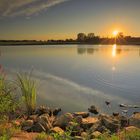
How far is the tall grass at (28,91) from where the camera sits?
9.08 meters

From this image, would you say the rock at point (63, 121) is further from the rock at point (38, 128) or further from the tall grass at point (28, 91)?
the tall grass at point (28, 91)

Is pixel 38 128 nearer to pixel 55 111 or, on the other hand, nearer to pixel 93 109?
pixel 55 111

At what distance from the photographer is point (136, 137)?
5559 millimetres

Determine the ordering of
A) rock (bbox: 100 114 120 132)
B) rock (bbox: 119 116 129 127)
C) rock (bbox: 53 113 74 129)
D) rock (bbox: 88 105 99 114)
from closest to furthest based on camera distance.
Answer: rock (bbox: 100 114 120 132)
rock (bbox: 53 113 74 129)
rock (bbox: 119 116 129 127)
rock (bbox: 88 105 99 114)

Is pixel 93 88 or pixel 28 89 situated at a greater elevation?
pixel 28 89

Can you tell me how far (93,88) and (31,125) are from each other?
734 centimetres

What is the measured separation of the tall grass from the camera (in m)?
9.08

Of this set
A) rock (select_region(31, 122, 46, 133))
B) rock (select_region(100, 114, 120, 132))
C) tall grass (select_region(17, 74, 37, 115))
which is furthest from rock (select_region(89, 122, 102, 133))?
tall grass (select_region(17, 74, 37, 115))

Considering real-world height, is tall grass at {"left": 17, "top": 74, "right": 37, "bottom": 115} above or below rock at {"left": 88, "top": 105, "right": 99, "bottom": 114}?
above

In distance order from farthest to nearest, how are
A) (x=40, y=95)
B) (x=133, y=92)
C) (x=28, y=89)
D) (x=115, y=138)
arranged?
1. (x=133, y=92)
2. (x=40, y=95)
3. (x=28, y=89)
4. (x=115, y=138)

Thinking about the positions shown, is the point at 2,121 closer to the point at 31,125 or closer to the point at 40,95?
the point at 31,125

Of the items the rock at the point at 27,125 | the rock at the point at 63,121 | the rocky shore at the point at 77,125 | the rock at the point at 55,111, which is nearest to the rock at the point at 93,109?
the rock at the point at 55,111

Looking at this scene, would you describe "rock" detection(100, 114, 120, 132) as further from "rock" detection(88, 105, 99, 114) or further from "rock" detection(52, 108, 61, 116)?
"rock" detection(52, 108, 61, 116)

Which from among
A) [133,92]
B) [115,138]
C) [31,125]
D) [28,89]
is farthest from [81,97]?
[115,138]
